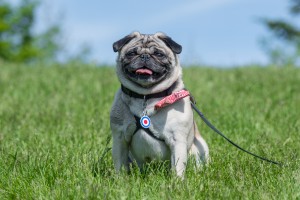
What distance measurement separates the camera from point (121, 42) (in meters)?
4.96

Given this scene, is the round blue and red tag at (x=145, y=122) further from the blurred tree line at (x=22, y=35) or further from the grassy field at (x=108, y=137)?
the blurred tree line at (x=22, y=35)

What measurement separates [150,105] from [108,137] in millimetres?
530

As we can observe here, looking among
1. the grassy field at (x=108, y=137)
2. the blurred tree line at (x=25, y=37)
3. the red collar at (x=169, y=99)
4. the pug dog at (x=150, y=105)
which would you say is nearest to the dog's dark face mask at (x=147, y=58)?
the pug dog at (x=150, y=105)

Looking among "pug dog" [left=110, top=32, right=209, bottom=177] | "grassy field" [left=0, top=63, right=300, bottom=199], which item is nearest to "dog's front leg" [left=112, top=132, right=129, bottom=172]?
"pug dog" [left=110, top=32, right=209, bottom=177]

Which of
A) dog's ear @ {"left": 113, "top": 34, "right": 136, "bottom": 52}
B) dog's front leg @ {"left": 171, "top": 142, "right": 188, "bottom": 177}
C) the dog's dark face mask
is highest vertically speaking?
dog's ear @ {"left": 113, "top": 34, "right": 136, "bottom": 52}

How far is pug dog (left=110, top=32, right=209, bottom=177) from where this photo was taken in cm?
486

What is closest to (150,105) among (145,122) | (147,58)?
(145,122)

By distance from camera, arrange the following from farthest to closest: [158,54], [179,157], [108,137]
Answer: [108,137]
[158,54]
[179,157]

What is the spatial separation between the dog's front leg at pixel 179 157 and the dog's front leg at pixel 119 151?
0.46 meters

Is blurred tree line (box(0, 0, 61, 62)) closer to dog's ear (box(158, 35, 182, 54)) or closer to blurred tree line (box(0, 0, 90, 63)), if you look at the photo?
blurred tree line (box(0, 0, 90, 63))

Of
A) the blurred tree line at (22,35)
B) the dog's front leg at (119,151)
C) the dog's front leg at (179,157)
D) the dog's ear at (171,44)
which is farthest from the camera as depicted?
the blurred tree line at (22,35)

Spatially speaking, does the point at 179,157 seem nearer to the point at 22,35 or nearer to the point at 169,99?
the point at 169,99

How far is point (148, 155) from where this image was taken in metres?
4.98

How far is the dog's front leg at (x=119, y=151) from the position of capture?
5.00 meters
